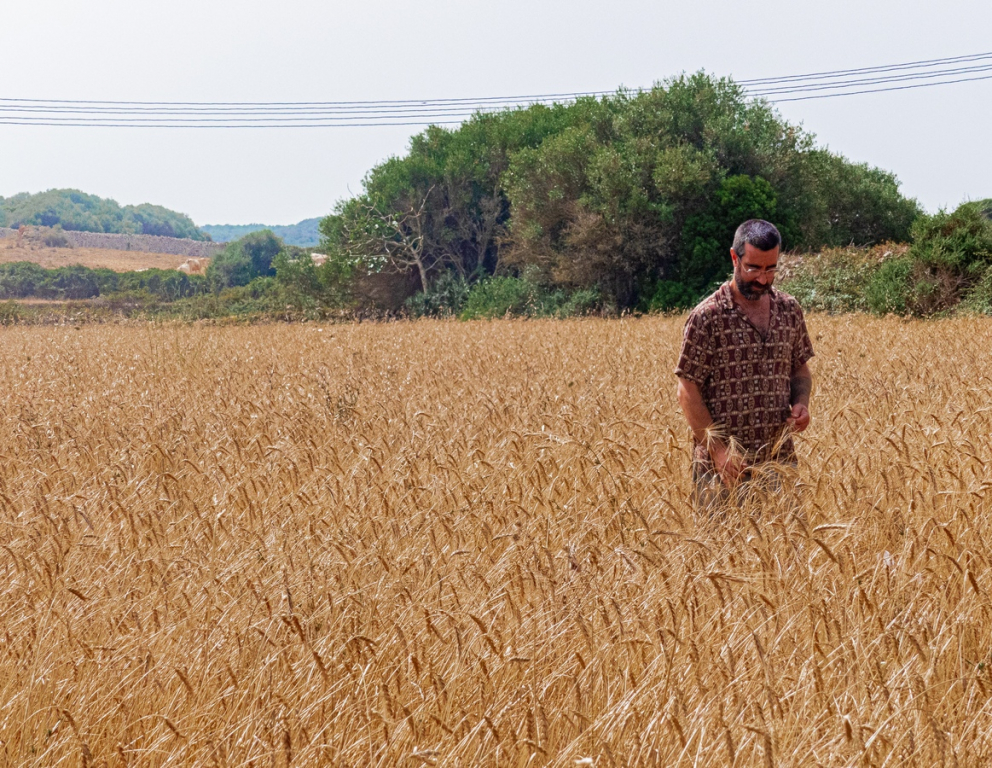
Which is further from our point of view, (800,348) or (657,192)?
(657,192)

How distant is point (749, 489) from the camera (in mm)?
4145

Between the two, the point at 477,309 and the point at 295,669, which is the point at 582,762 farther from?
the point at 477,309

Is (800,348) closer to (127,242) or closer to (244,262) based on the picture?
(244,262)

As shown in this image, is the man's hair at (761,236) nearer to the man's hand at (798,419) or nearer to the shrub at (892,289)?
the man's hand at (798,419)

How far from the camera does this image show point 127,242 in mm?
149750

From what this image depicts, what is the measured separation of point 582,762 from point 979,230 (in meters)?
24.3

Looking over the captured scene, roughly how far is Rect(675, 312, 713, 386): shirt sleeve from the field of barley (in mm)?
499

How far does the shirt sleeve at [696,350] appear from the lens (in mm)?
4332

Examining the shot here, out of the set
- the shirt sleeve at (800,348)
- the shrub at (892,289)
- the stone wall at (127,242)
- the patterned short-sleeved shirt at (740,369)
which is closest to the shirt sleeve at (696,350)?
the patterned short-sleeved shirt at (740,369)

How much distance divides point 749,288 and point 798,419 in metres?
0.61

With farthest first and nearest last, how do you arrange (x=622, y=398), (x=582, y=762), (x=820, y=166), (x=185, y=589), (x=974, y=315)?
(x=820, y=166) < (x=974, y=315) < (x=622, y=398) < (x=185, y=589) < (x=582, y=762)

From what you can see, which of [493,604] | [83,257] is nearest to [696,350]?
[493,604]

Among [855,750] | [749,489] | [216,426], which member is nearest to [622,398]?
[216,426]

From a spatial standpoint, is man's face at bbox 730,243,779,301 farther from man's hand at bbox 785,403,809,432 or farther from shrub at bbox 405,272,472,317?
shrub at bbox 405,272,472,317
